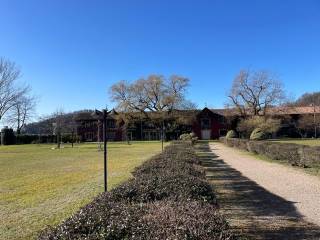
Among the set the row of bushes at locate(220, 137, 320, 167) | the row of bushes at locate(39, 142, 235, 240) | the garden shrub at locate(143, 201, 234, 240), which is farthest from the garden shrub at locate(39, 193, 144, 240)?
the row of bushes at locate(220, 137, 320, 167)

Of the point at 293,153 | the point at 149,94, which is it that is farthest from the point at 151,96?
the point at 293,153

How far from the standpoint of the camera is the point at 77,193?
36.4ft

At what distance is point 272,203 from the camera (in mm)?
9875

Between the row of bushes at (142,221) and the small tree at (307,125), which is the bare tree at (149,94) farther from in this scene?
the row of bushes at (142,221)

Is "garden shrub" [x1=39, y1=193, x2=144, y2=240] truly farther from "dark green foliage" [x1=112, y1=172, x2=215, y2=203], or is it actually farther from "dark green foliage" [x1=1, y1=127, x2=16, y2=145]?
"dark green foliage" [x1=1, y1=127, x2=16, y2=145]

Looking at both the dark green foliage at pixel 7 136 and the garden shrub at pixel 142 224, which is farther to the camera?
the dark green foliage at pixel 7 136

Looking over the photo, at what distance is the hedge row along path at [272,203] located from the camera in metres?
7.10

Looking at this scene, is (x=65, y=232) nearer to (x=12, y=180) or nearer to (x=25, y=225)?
(x=25, y=225)

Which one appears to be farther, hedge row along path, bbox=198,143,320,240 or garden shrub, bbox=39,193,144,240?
hedge row along path, bbox=198,143,320,240

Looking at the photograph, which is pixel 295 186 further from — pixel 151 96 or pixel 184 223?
pixel 151 96

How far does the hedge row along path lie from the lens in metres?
7.10

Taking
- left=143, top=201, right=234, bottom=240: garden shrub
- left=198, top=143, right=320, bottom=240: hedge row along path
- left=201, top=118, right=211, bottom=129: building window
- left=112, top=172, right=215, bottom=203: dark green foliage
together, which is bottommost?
left=198, top=143, right=320, bottom=240: hedge row along path

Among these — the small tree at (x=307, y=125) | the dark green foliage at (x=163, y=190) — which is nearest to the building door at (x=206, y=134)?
the small tree at (x=307, y=125)

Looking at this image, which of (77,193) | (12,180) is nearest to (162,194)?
(77,193)
